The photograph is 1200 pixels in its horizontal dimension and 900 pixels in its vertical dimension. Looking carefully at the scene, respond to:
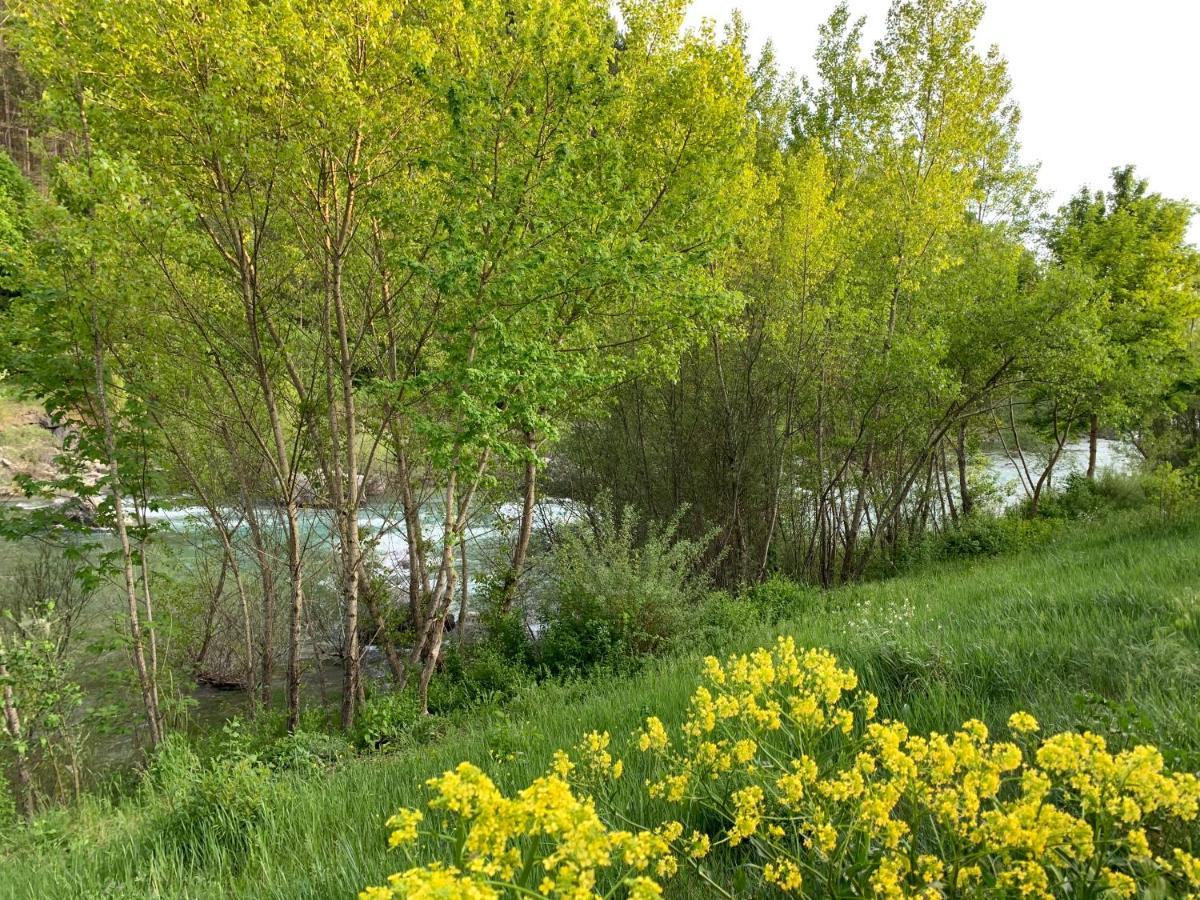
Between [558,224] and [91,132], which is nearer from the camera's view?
[91,132]

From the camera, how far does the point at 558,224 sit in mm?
5250

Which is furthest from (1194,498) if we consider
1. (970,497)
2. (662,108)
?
(662,108)

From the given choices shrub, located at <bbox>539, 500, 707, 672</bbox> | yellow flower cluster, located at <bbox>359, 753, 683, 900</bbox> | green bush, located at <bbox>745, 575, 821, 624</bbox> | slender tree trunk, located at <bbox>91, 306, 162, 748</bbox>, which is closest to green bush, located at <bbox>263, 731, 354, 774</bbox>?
slender tree trunk, located at <bbox>91, 306, 162, 748</bbox>

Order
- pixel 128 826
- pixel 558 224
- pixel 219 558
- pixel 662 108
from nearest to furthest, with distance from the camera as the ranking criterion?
pixel 128 826
pixel 558 224
pixel 662 108
pixel 219 558

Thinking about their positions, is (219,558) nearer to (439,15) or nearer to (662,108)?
(439,15)

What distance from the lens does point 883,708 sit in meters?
3.12

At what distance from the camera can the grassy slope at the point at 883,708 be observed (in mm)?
2338

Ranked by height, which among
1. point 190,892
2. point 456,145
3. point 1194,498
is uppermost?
point 456,145

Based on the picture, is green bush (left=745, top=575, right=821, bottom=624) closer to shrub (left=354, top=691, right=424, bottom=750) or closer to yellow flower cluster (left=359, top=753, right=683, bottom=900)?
shrub (left=354, top=691, right=424, bottom=750)

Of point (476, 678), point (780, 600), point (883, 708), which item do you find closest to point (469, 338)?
point (883, 708)

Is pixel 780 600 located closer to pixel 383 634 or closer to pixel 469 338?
pixel 383 634

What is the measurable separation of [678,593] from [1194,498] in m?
6.74

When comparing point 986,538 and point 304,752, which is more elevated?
point 986,538

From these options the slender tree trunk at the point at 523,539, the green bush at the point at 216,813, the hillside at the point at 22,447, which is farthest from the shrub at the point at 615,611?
the hillside at the point at 22,447
